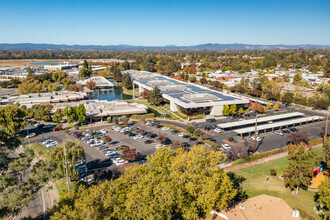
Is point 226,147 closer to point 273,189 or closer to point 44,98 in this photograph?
point 273,189

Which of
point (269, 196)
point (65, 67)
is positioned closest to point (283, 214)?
point (269, 196)

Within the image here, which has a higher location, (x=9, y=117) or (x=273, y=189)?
(x=9, y=117)

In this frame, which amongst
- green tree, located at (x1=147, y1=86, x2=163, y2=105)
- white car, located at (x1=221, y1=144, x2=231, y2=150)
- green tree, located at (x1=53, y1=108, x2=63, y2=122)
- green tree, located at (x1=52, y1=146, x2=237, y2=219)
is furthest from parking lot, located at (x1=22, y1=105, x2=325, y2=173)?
green tree, located at (x1=147, y1=86, x2=163, y2=105)

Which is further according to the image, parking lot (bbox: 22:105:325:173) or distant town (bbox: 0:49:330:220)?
parking lot (bbox: 22:105:325:173)

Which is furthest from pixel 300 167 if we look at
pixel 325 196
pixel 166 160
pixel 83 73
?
pixel 83 73

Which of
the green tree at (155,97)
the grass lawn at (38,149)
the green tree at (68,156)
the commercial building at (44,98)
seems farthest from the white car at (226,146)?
the commercial building at (44,98)

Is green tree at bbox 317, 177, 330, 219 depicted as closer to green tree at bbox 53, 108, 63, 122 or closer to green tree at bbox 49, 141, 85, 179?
green tree at bbox 49, 141, 85, 179

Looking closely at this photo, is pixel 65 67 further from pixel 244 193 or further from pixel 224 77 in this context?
pixel 244 193

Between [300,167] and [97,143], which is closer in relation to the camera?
[300,167]
